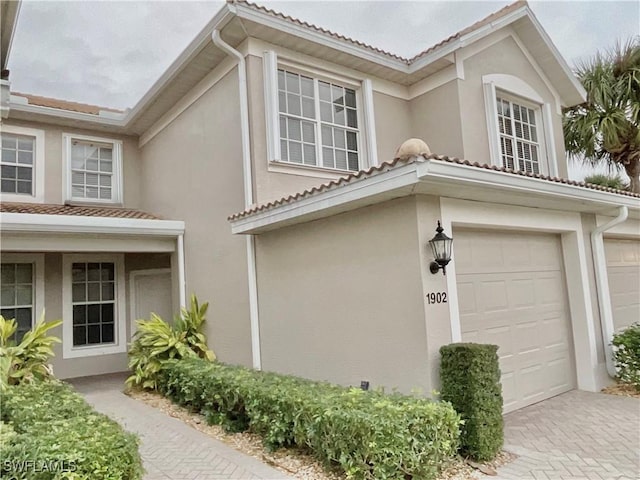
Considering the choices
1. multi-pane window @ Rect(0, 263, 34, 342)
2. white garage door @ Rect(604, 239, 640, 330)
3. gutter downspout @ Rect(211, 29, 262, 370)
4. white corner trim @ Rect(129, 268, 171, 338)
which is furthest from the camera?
white corner trim @ Rect(129, 268, 171, 338)

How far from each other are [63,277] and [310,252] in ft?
24.2

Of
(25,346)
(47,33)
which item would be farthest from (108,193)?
(25,346)

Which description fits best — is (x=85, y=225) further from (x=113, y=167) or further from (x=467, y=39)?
(x=467, y=39)

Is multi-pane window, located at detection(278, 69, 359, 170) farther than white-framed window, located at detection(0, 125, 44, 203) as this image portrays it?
No

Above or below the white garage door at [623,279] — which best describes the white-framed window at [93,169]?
above

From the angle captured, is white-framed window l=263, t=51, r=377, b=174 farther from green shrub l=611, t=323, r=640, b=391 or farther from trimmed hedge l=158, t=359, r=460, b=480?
green shrub l=611, t=323, r=640, b=391

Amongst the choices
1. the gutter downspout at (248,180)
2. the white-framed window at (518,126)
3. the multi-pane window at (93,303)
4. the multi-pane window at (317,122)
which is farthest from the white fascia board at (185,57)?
the white-framed window at (518,126)

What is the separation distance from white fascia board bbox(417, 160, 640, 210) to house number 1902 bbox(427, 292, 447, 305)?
142cm

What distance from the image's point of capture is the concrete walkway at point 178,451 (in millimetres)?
4922

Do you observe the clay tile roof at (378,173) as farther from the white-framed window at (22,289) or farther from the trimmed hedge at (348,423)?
the white-framed window at (22,289)

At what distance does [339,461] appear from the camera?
4523 millimetres

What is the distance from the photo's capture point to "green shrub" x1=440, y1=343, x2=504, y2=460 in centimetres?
498

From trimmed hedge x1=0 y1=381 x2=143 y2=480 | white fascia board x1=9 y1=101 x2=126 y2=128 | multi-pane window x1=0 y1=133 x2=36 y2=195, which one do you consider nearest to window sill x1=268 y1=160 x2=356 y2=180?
trimmed hedge x1=0 y1=381 x2=143 y2=480

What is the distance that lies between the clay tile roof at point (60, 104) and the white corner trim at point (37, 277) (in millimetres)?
3858
